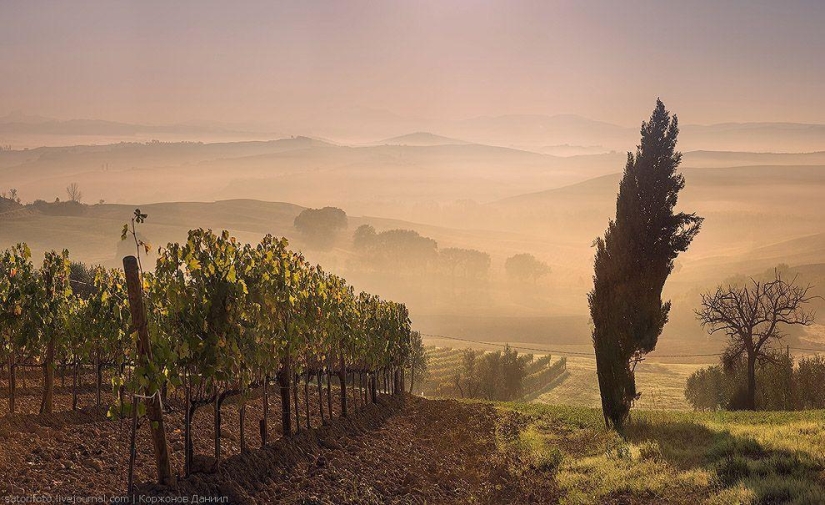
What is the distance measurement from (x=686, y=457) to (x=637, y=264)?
33.6 feet

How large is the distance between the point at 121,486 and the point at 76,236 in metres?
167

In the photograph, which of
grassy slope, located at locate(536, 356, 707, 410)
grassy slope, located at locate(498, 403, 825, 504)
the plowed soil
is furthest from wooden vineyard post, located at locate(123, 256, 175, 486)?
grassy slope, located at locate(536, 356, 707, 410)

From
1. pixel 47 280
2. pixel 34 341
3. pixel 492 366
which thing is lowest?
pixel 492 366

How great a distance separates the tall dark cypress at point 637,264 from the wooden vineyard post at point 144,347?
20291mm

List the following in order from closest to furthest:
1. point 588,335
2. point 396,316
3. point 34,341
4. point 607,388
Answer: point 34,341, point 607,388, point 396,316, point 588,335

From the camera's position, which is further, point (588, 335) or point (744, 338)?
point (588, 335)

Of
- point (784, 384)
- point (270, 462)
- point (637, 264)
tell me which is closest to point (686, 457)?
point (637, 264)

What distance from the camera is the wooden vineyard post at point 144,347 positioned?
13852mm

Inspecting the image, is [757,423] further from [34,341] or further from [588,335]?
[588,335]

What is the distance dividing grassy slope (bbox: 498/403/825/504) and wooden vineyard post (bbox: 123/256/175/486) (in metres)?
11.3

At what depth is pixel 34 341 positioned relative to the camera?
70.1ft

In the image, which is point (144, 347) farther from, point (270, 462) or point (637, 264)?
point (637, 264)

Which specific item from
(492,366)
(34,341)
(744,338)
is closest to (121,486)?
(34,341)

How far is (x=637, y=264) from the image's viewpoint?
30.0 metres
